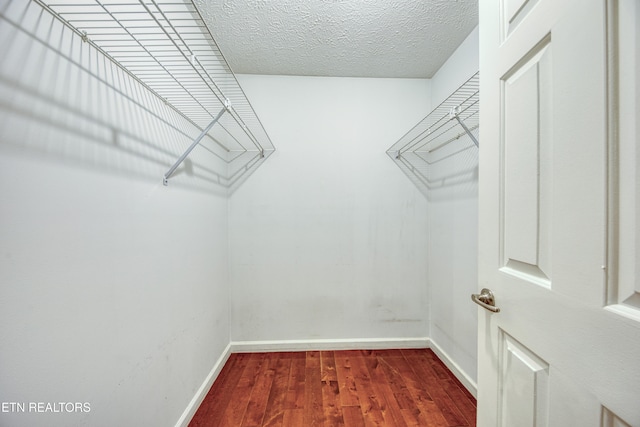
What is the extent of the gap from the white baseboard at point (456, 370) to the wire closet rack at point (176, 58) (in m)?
2.14

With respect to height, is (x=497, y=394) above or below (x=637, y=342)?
below

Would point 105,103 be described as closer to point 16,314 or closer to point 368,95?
point 16,314

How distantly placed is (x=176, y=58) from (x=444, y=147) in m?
1.85

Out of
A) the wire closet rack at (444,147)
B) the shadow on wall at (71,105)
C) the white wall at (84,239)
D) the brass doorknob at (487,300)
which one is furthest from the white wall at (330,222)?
the brass doorknob at (487,300)

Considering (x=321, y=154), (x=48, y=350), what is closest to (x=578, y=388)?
(x=48, y=350)

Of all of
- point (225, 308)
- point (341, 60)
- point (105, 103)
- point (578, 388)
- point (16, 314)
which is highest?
point (341, 60)

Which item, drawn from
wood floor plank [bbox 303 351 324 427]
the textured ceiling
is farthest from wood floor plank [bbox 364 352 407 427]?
the textured ceiling

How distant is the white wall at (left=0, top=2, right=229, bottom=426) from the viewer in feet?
1.78

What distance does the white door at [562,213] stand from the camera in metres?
0.39

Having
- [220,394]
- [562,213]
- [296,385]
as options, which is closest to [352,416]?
[296,385]

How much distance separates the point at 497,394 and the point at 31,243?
53.8 inches

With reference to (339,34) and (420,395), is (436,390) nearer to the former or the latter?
(420,395)

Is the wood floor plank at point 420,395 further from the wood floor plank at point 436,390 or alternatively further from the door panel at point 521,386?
the door panel at point 521,386

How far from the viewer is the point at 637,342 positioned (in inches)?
14.6
